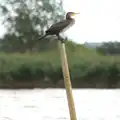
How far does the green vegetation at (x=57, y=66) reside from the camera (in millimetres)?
3848

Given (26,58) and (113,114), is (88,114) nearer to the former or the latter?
(113,114)

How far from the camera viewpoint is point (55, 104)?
397 cm

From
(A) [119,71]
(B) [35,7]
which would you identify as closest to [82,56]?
(A) [119,71]

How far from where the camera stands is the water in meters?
3.61

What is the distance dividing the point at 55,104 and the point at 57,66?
0.34 metres

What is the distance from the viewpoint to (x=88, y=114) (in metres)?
3.63

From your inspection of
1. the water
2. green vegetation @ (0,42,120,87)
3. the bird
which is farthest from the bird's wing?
green vegetation @ (0,42,120,87)

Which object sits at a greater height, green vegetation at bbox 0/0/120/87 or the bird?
the bird

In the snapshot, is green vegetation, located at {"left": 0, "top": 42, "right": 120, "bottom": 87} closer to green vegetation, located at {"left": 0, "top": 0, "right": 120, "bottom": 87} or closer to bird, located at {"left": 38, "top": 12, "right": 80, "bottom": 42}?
green vegetation, located at {"left": 0, "top": 0, "right": 120, "bottom": 87}

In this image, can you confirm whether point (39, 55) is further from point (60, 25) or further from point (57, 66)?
point (60, 25)

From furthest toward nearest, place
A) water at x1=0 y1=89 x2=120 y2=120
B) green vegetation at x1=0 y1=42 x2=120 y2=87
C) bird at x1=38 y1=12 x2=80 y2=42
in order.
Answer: green vegetation at x1=0 y1=42 x2=120 y2=87 → water at x1=0 y1=89 x2=120 y2=120 → bird at x1=38 y1=12 x2=80 y2=42

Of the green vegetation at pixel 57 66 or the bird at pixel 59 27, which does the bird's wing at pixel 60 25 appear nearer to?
the bird at pixel 59 27

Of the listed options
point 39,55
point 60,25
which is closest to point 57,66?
point 39,55

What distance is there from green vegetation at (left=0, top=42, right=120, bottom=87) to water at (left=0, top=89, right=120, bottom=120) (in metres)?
0.12
